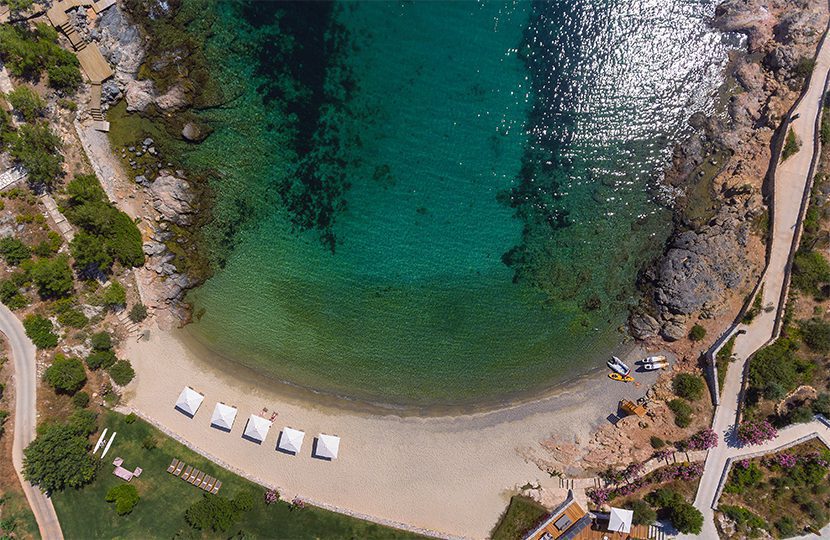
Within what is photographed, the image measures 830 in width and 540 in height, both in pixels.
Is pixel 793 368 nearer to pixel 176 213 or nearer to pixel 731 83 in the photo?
pixel 731 83

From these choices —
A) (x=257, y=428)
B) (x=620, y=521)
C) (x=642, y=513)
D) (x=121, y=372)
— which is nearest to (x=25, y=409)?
(x=121, y=372)

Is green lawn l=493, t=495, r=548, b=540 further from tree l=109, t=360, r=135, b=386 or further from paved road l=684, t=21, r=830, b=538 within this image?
tree l=109, t=360, r=135, b=386

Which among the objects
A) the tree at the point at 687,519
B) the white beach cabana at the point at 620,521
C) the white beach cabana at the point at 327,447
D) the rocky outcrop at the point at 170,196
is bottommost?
the white beach cabana at the point at 327,447

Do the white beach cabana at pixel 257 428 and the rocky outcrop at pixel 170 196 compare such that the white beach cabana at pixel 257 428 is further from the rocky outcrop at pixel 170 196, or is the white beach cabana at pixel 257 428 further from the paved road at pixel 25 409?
the rocky outcrop at pixel 170 196

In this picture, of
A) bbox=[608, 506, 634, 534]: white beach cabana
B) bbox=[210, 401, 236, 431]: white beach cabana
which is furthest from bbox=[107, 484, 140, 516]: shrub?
bbox=[608, 506, 634, 534]: white beach cabana

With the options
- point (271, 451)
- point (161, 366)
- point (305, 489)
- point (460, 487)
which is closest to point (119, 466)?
point (161, 366)

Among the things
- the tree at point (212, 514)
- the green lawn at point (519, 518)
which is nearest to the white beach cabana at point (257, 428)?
the tree at point (212, 514)
